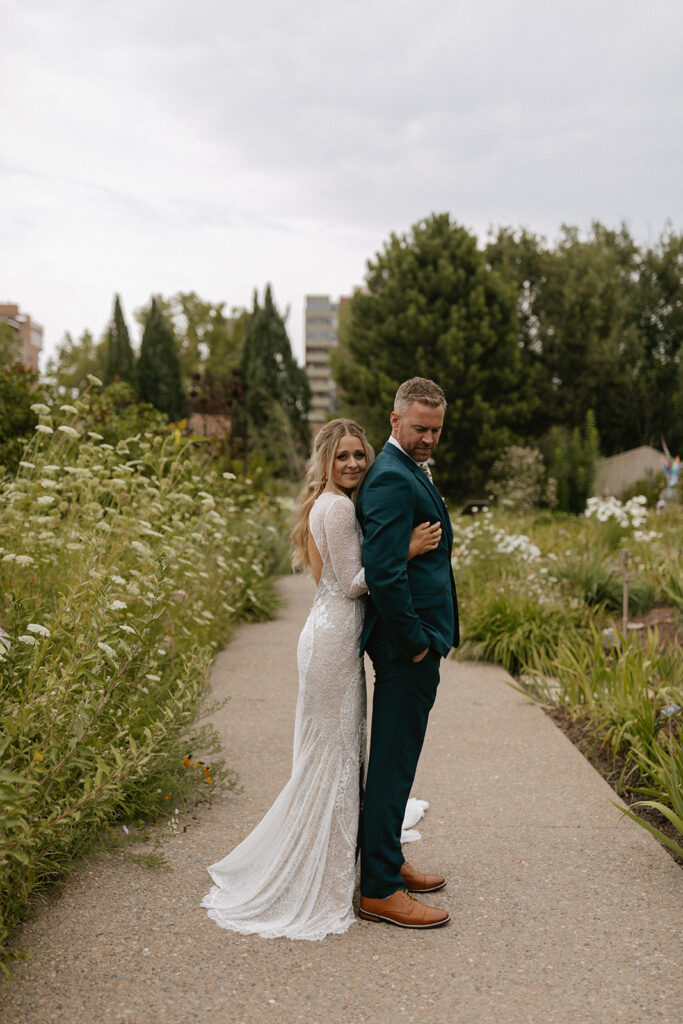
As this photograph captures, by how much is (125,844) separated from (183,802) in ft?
1.63

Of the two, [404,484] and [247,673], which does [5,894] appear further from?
[247,673]

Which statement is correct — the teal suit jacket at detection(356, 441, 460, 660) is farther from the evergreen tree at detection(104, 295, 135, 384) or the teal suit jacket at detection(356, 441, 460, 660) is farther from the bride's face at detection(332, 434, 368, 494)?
the evergreen tree at detection(104, 295, 135, 384)

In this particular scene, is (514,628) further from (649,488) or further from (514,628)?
(649,488)

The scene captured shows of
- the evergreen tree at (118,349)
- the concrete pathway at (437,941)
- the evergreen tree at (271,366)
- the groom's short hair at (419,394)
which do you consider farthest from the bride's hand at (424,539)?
the evergreen tree at (118,349)

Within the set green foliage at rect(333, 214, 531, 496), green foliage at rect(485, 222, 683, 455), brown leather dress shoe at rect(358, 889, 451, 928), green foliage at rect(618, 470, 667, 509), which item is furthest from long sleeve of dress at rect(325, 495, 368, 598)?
green foliage at rect(485, 222, 683, 455)

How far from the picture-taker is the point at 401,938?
3074 mm

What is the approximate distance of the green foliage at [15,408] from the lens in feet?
27.2

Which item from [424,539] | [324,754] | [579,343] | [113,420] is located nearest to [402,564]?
[424,539]

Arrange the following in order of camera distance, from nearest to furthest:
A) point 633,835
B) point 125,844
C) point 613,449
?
point 125,844, point 633,835, point 613,449

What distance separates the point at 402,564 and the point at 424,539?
0.59 ft

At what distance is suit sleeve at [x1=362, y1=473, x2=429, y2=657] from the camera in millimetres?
2947

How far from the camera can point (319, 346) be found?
10200 cm

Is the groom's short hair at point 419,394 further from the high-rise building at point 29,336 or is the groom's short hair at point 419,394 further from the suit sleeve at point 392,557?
the high-rise building at point 29,336

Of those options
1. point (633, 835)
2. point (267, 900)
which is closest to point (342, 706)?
point (267, 900)
